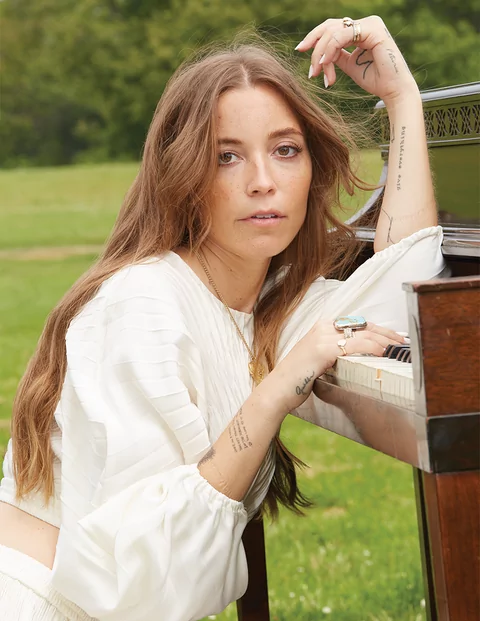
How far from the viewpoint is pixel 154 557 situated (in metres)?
2.11

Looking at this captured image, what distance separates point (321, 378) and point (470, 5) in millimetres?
21390

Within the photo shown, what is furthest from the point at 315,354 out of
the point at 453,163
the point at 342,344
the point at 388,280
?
the point at 453,163

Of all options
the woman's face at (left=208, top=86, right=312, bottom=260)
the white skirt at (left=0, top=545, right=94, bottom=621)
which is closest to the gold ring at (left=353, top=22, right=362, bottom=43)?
the woman's face at (left=208, top=86, right=312, bottom=260)

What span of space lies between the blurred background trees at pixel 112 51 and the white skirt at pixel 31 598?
1950 cm

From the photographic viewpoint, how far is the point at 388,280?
8.60ft

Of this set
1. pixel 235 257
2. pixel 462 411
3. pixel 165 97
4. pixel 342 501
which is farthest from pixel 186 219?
pixel 342 501

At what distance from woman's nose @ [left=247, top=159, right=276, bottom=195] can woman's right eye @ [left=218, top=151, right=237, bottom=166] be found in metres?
0.06

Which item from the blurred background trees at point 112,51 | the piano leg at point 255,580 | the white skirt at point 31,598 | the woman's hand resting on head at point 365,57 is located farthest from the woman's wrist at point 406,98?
the blurred background trees at point 112,51

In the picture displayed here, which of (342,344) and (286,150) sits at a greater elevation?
(286,150)

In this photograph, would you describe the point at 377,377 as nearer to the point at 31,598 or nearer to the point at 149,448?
the point at 149,448

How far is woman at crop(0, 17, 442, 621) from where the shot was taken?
2168 millimetres

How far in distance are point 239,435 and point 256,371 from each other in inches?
17.3

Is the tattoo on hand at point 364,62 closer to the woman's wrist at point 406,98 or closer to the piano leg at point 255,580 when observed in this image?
the woman's wrist at point 406,98

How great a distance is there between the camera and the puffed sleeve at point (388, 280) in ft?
8.51
